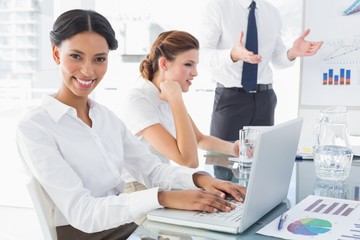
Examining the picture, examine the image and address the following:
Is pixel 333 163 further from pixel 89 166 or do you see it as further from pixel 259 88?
pixel 259 88

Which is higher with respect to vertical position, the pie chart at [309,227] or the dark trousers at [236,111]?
the dark trousers at [236,111]

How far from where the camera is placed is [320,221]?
104cm

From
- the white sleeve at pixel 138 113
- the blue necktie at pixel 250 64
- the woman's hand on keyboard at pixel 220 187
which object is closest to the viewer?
the woman's hand on keyboard at pixel 220 187

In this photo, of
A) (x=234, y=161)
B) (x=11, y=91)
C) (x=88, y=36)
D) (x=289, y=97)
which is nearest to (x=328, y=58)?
(x=289, y=97)

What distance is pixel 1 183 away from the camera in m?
3.75

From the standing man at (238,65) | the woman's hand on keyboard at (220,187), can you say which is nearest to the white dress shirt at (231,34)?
the standing man at (238,65)

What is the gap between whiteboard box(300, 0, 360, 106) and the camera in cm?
306

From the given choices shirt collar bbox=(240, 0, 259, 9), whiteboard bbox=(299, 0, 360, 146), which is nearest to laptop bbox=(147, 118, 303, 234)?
shirt collar bbox=(240, 0, 259, 9)

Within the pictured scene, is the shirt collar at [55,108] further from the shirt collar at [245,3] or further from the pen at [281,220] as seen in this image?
the shirt collar at [245,3]

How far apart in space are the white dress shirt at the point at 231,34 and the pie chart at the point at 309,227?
186 cm

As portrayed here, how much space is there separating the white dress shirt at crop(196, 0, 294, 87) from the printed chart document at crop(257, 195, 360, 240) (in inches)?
68.0

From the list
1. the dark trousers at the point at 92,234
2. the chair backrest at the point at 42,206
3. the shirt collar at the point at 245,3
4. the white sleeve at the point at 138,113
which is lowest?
the dark trousers at the point at 92,234

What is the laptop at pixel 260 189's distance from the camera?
0.95 m

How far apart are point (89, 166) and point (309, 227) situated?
24.8 inches
